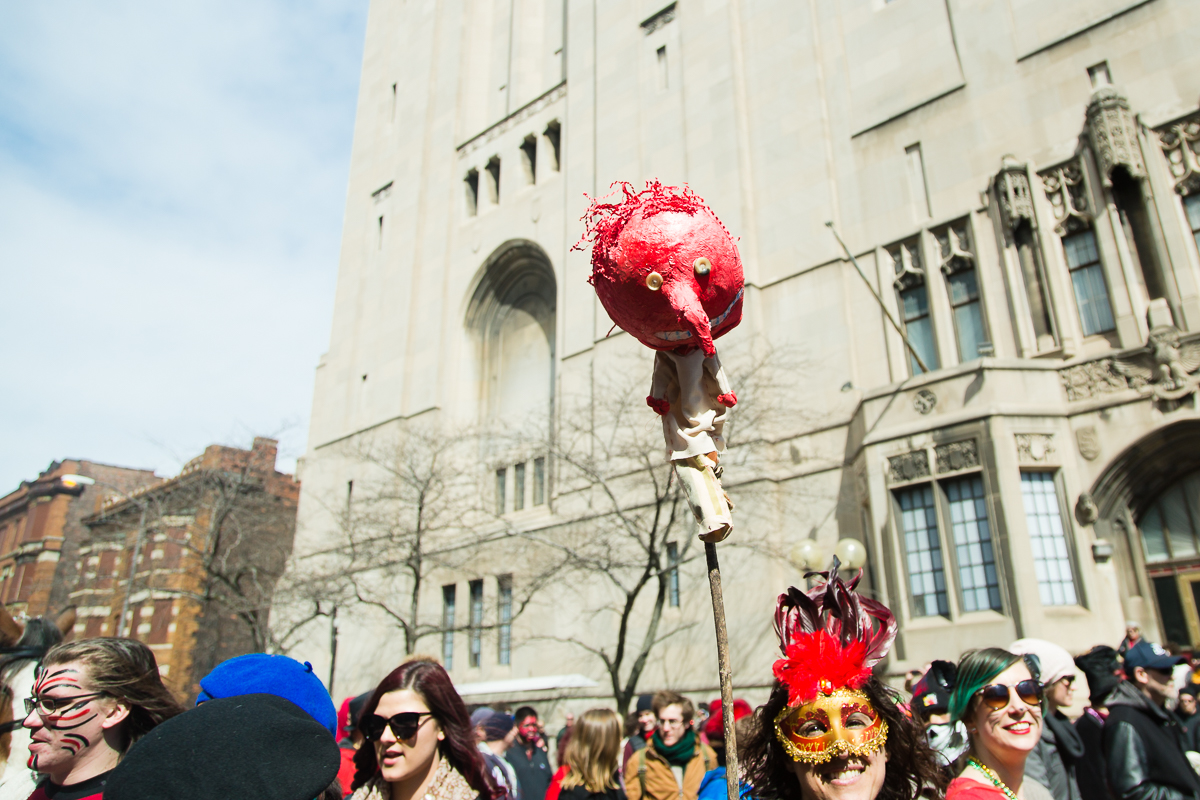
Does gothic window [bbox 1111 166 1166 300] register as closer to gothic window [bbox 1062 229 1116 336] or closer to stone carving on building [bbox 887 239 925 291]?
gothic window [bbox 1062 229 1116 336]

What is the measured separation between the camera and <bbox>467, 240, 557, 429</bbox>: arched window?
1005 inches

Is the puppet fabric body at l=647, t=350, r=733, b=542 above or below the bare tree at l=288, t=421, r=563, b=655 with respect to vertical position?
below

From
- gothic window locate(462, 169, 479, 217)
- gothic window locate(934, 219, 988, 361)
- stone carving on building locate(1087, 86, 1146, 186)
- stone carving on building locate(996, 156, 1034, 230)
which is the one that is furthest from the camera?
gothic window locate(462, 169, 479, 217)

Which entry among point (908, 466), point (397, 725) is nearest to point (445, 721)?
point (397, 725)

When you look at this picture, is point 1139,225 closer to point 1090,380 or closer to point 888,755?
point 1090,380

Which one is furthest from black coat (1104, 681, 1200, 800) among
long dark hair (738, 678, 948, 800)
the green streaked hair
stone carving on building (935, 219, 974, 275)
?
stone carving on building (935, 219, 974, 275)

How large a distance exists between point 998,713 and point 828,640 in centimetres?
143

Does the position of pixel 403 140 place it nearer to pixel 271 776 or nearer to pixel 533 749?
pixel 533 749

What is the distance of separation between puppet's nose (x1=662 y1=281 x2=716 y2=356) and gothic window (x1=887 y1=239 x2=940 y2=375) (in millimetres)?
14857

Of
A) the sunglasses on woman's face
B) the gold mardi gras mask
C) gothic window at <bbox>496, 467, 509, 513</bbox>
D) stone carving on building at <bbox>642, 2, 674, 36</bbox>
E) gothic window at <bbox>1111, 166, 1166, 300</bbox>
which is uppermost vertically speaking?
stone carving on building at <bbox>642, 2, 674, 36</bbox>

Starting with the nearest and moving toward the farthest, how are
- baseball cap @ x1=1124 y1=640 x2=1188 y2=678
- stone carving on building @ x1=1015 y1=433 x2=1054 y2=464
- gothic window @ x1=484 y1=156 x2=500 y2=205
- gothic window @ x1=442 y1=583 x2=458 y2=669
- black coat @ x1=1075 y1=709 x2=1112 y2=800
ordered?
black coat @ x1=1075 y1=709 x2=1112 y2=800, baseball cap @ x1=1124 y1=640 x2=1188 y2=678, stone carving on building @ x1=1015 y1=433 x2=1054 y2=464, gothic window @ x1=442 y1=583 x2=458 y2=669, gothic window @ x1=484 y1=156 x2=500 y2=205

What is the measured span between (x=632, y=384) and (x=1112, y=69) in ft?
36.6

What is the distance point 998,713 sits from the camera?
348 cm

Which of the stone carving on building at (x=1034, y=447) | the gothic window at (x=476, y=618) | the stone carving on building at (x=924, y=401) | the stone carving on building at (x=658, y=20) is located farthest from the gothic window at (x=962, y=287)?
the gothic window at (x=476, y=618)
